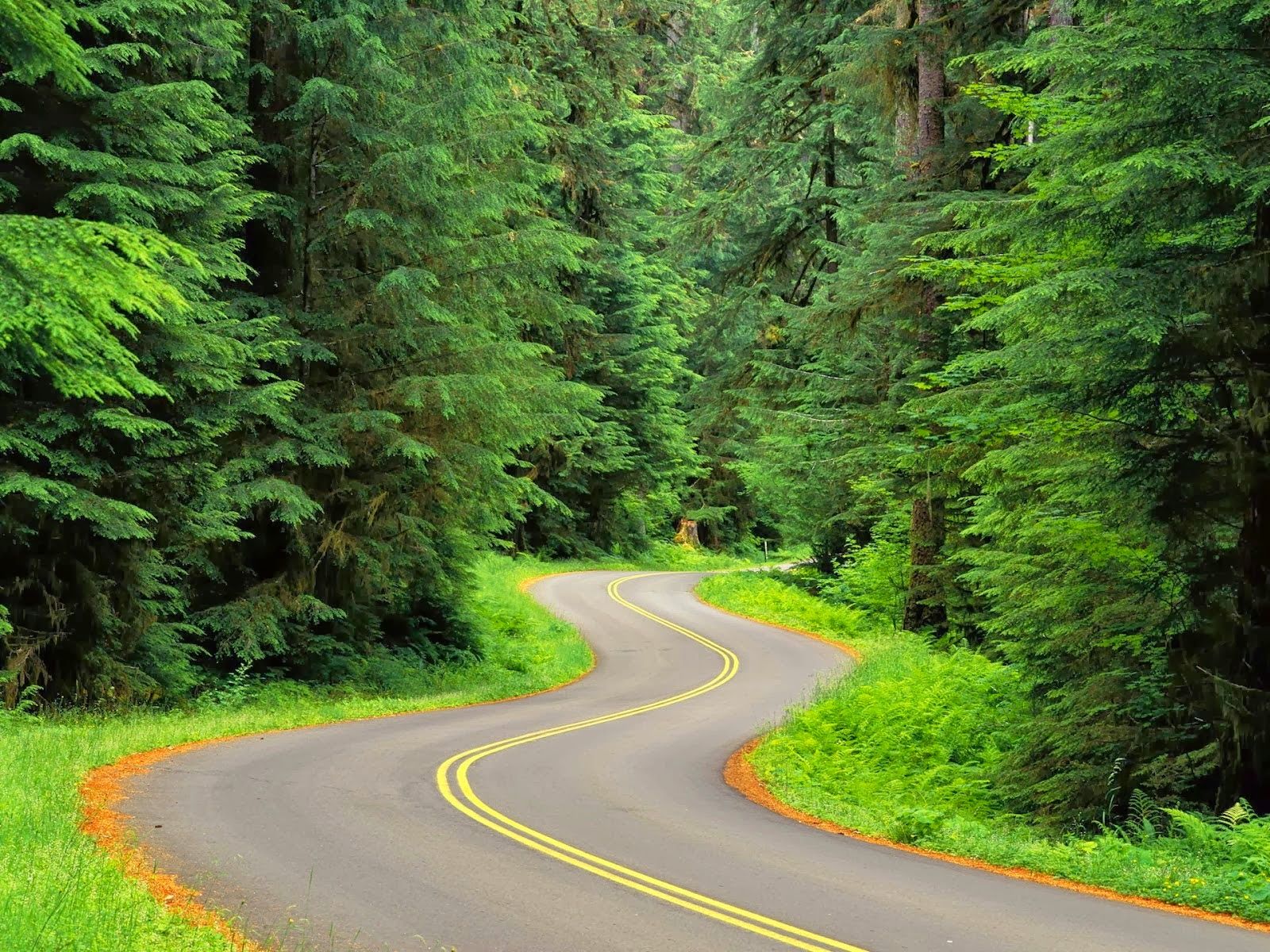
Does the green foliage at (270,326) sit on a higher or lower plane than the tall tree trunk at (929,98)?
lower

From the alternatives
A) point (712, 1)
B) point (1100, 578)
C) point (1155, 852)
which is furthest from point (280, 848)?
point (712, 1)

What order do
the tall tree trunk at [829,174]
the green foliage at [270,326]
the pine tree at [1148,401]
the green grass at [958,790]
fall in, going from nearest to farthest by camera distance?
A: the green grass at [958,790] → the pine tree at [1148,401] → the green foliage at [270,326] → the tall tree trunk at [829,174]

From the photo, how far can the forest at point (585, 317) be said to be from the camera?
9594 millimetres

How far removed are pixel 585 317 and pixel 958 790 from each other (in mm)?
14017

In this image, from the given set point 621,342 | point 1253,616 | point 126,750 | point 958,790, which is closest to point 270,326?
point 126,750

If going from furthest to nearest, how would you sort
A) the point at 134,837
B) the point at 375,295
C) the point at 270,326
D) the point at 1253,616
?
1. the point at 375,295
2. the point at 270,326
3. the point at 1253,616
4. the point at 134,837

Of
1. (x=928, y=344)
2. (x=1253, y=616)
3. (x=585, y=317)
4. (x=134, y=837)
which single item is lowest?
(x=134, y=837)

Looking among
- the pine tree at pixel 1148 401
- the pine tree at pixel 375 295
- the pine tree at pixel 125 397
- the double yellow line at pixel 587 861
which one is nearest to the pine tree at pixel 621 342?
the pine tree at pixel 375 295

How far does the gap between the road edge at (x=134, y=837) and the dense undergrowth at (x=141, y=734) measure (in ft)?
0.40

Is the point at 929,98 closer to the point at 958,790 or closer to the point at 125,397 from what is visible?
the point at 958,790

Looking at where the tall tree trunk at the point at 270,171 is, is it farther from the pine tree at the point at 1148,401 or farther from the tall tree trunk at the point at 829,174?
the pine tree at the point at 1148,401

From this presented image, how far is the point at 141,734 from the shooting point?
44.4ft

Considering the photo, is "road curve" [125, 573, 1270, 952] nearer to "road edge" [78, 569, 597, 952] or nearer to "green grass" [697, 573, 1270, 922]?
"road edge" [78, 569, 597, 952]

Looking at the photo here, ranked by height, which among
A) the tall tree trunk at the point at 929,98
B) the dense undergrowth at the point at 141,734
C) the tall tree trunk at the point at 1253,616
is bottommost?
the dense undergrowth at the point at 141,734
